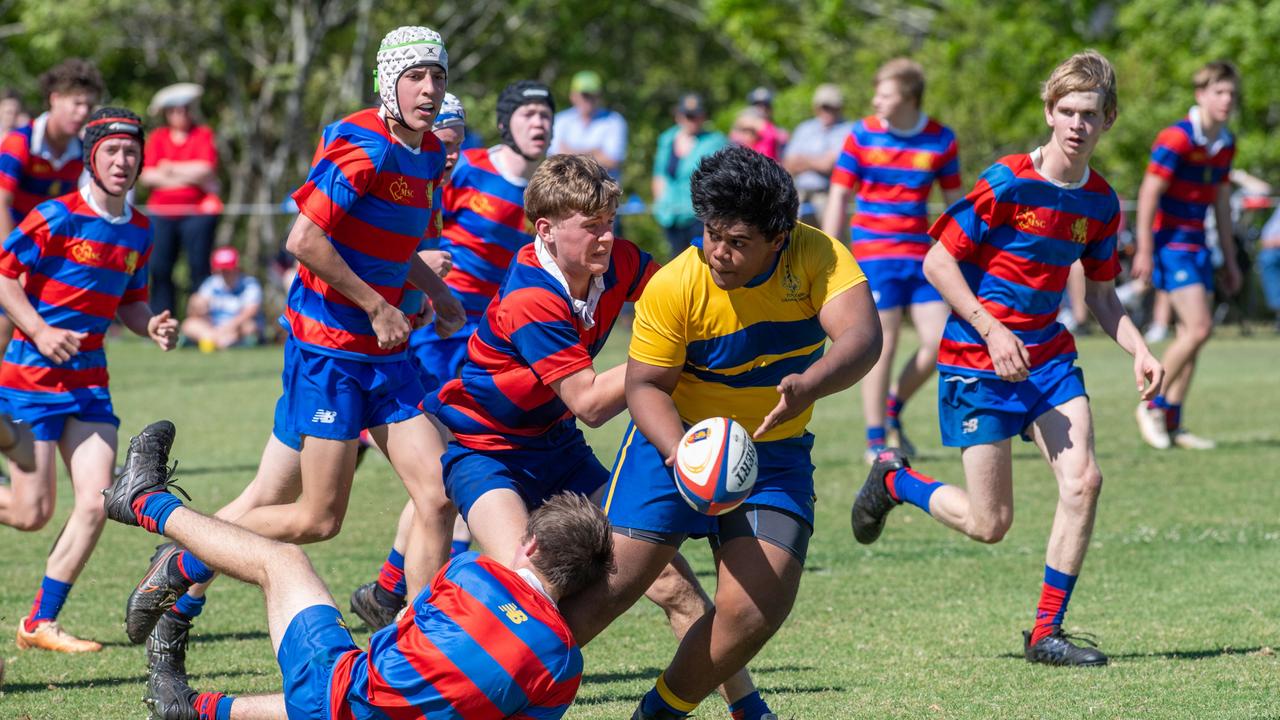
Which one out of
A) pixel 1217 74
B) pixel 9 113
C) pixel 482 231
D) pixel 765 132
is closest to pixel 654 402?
pixel 482 231

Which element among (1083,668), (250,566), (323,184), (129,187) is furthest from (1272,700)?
(129,187)

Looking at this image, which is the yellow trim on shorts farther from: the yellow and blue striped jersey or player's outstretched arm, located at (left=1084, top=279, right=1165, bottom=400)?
player's outstretched arm, located at (left=1084, top=279, right=1165, bottom=400)

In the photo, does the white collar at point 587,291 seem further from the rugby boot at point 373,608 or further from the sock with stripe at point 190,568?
the rugby boot at point 373,608

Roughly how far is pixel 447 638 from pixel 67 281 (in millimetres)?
3401

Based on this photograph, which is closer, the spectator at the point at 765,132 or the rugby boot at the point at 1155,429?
the rugby boot at the point at 1155,429

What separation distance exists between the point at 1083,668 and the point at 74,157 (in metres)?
6.69

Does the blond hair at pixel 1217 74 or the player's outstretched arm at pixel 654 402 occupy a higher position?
the blond hair at pixel 1217 74

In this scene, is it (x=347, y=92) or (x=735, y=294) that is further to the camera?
(x=347, y=92)

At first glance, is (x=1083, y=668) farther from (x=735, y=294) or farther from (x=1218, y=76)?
(x=1218, y=76)

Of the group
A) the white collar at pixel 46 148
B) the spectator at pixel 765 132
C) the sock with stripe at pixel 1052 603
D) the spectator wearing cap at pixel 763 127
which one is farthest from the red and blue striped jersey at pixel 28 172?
the spectator at pixel 765 132

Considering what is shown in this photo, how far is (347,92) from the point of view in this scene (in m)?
27.7

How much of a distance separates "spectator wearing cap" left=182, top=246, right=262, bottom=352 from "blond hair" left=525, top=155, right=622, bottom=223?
48.9 ft

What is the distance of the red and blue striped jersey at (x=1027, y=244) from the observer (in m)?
6.23

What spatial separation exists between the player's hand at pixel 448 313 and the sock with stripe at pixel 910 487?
1877 mm
